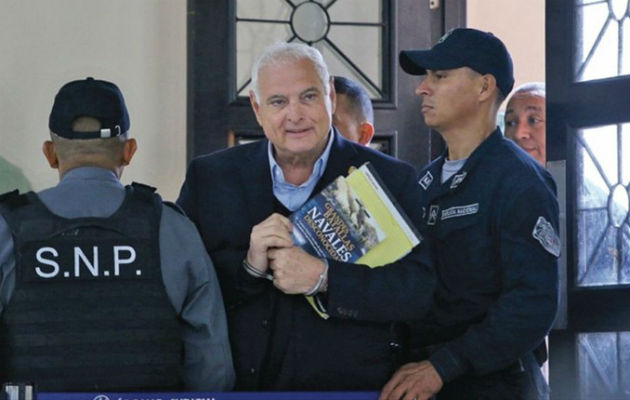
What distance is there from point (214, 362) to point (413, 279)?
44cm

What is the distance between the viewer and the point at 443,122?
3230 millimetres

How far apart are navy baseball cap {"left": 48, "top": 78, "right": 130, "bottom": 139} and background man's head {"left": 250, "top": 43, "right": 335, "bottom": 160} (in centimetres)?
31

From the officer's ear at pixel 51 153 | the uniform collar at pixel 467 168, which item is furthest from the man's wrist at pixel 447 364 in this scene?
the officer's ear at pixel 51 153

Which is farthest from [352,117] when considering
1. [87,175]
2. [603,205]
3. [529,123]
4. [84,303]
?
[84,303]

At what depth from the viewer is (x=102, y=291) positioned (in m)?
2.57

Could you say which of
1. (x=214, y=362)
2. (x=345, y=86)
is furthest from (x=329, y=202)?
(x=345, y=86)

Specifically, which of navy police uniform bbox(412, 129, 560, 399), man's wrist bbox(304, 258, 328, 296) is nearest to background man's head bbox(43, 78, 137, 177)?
man's wrist bbox(304, 258, 328, 296)

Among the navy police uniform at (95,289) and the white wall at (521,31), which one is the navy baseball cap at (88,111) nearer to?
the navy police uniform at (95,289)

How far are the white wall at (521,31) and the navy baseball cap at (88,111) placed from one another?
11.2 feet

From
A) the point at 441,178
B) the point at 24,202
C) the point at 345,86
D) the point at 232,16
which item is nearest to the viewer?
the point at 24,202

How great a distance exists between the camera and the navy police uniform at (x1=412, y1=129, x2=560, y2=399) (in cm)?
291

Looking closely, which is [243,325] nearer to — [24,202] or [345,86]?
[24,202]

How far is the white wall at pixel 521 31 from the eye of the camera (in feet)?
19.4

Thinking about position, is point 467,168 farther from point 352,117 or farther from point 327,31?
point 327,31
